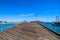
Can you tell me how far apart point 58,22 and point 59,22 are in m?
1.24

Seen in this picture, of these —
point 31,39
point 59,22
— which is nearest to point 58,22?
point 59,22

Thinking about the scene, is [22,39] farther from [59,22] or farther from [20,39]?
[59,22]

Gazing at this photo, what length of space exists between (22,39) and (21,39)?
0.09 meters

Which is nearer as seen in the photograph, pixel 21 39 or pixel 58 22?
pixel 21 39

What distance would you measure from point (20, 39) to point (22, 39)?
0.61ft

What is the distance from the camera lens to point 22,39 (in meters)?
11.2

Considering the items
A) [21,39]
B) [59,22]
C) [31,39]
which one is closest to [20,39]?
[21,39]

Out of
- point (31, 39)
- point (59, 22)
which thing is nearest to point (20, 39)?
point (31, 39)

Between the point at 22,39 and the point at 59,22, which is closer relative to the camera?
the point at 22,39

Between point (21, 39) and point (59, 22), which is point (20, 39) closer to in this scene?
point (21, 39)

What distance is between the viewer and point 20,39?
11.2 meters

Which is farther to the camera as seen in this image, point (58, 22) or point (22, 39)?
point (58, 22)

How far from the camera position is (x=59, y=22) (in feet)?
313

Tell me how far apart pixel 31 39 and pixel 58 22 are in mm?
88251
